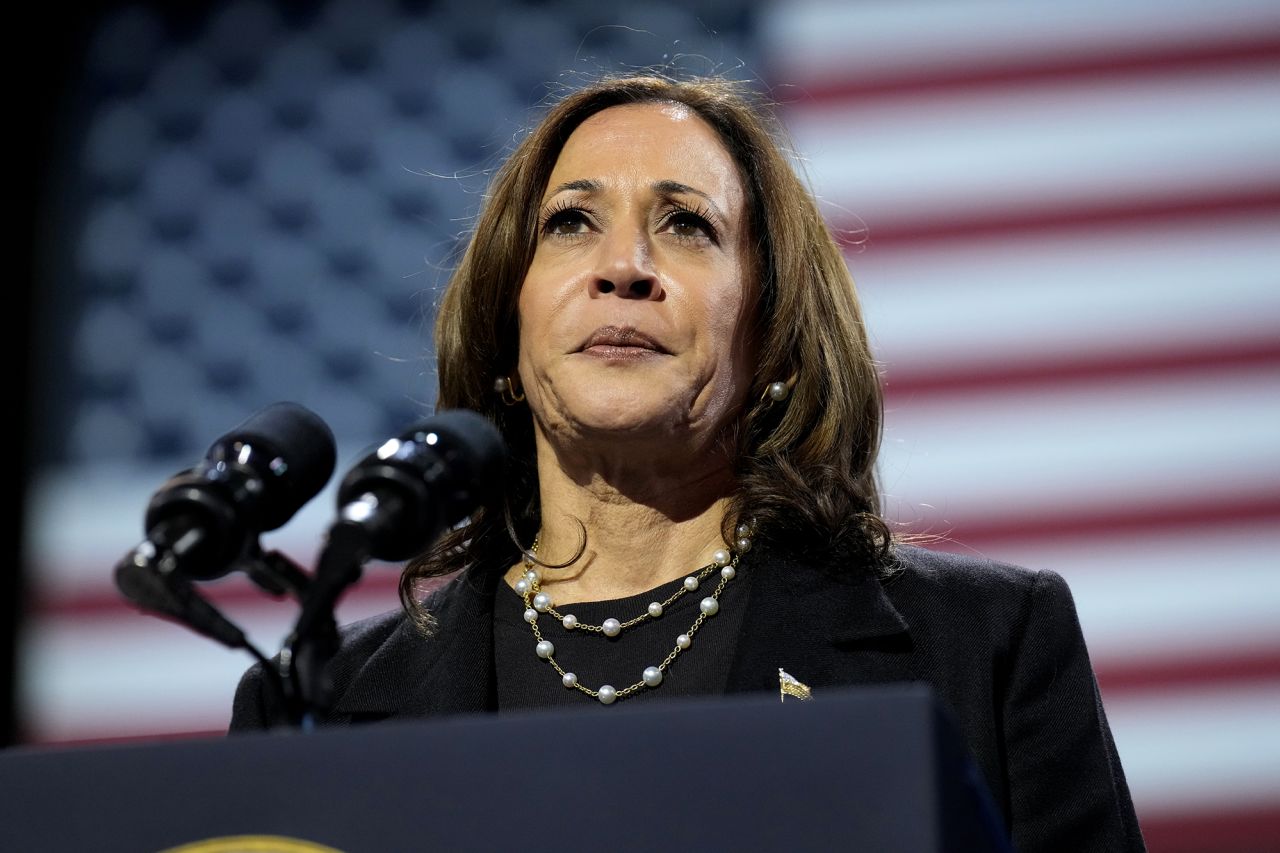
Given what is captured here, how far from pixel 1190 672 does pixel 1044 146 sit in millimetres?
1076

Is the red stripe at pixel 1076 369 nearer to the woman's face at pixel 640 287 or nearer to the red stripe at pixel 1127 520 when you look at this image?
the red stripe at pixel 1127 520

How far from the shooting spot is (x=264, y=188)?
11.5 ft

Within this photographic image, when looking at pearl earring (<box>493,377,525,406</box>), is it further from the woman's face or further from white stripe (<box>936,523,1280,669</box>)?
white stripe (<box>936,523,1280,669</box>)

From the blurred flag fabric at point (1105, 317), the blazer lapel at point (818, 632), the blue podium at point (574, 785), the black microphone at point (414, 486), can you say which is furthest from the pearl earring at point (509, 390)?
the blue podium at point (574, 785)

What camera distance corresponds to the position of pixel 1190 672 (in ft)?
8.73

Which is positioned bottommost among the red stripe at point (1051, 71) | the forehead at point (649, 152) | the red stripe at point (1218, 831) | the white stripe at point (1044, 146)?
the red stripe at point (1218, 831)

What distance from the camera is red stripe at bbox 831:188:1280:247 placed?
2.82 meters

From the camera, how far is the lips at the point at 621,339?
158 centimetres

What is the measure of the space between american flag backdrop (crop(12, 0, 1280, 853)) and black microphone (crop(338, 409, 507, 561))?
5.44ft

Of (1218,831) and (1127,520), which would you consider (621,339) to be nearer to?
(1127,520)

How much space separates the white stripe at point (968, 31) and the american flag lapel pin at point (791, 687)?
6.25 feet

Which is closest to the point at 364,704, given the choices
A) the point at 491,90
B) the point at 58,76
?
the point at 491,90

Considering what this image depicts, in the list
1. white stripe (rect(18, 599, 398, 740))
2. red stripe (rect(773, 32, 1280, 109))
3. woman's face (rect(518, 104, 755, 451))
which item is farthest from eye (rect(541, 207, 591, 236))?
white stripe (rect(18, 599, 398, 740))

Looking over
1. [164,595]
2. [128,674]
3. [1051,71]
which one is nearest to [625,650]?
[164,595]
